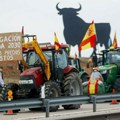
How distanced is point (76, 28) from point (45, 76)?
35415mm

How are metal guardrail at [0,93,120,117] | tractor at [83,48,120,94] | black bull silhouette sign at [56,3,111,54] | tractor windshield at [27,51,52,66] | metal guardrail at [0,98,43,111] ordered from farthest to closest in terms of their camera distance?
→ black bull silhouette sign at [56,3,111,54] → tractor at [83,48,120,94] → tractor windshield at [27,51,52,66] → metal guardrail at [0,93,120,117] → metal guardrail at [0,98,43,111]

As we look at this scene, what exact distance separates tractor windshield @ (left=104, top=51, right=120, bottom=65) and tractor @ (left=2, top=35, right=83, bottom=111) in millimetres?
5676

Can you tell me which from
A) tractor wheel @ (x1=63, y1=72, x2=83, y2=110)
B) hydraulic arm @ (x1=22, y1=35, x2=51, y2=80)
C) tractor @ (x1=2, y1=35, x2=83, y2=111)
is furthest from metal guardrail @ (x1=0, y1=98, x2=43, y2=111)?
tractor wheel @ (x1=63, y1=72, x2=83, y2=110)

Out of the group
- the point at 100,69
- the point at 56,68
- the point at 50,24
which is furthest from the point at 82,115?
the point at 50,24

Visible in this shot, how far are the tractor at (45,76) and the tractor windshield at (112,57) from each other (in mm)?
5676

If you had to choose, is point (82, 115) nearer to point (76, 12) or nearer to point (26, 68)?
point (26, 68)

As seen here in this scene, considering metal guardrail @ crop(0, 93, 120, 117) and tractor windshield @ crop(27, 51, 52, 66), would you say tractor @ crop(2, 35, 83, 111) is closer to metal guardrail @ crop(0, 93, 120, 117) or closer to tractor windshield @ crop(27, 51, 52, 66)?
tractor windshield @ crop(27, 51, 52, 66)

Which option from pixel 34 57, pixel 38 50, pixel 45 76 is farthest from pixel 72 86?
pixel 38 50

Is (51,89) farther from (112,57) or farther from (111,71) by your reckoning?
(112,57)

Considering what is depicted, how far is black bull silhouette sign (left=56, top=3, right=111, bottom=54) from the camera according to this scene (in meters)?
50.8

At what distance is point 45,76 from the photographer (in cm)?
1709

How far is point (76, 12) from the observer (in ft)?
168

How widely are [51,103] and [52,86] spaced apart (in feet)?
10.4

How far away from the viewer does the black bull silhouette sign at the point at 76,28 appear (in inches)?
1999
